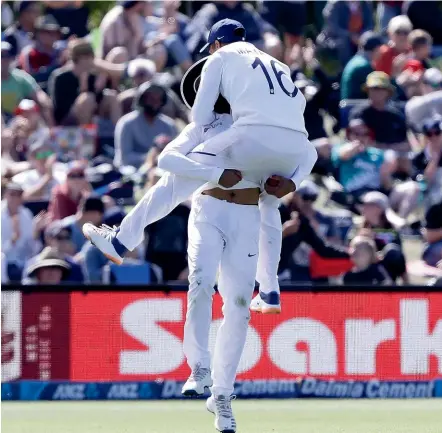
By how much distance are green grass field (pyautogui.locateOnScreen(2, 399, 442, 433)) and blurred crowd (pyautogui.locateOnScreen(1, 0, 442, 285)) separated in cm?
221

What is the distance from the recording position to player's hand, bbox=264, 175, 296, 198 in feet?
27.7

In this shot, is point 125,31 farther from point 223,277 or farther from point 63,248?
point 223,277

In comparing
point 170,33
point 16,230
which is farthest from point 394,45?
point 16,230

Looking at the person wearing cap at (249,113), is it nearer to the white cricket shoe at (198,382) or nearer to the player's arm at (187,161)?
the player's arm at (187,161)

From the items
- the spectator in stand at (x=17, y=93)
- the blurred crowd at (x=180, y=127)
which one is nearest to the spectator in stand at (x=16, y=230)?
the blurred crowd at (x=180, y=127)

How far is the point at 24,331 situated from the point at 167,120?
4.89m

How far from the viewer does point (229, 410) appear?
333 inches

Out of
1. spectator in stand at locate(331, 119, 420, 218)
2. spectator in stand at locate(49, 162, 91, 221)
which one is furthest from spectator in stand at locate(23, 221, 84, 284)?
spectator in stand at locate(331, 119, 420, 218)

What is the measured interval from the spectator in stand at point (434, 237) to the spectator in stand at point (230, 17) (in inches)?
175

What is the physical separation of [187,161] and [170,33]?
9.80m

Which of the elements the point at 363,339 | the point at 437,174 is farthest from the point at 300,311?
the point at 437,174

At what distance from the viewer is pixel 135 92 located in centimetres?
1653

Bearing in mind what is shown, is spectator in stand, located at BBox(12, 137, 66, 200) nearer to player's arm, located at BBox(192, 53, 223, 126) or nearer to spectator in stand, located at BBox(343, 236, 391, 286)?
spectator in stand, located at BBox(343, 236, 391, 286)

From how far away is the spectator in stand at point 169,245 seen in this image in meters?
13.6
